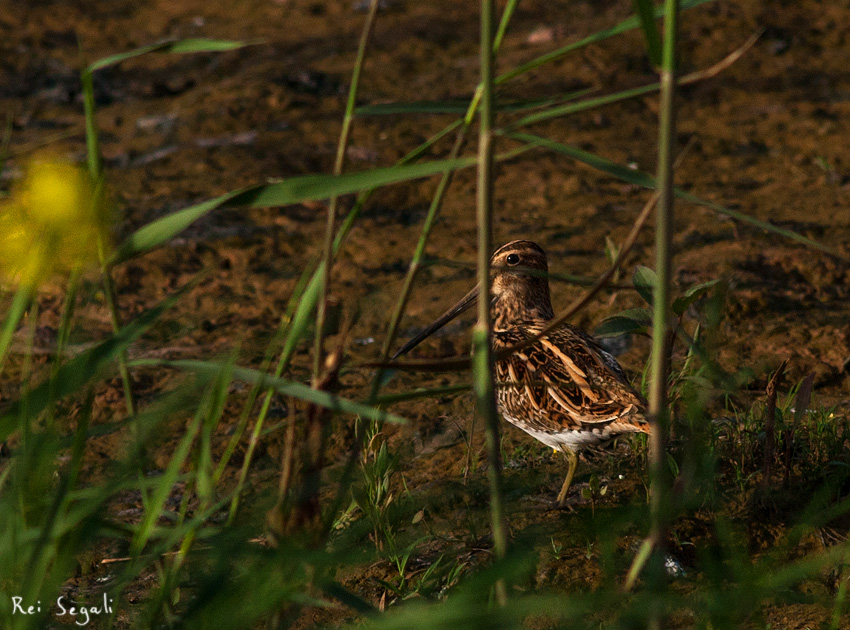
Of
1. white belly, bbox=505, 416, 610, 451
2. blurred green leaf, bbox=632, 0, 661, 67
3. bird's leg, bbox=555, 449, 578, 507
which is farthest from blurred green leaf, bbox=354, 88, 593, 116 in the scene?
bird's leg, bbox=555, 449, 578, 507

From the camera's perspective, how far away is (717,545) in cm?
286

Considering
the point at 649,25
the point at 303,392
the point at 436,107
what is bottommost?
the point at 303,392

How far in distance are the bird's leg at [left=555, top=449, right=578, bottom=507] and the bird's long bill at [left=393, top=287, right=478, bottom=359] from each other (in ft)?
2.33

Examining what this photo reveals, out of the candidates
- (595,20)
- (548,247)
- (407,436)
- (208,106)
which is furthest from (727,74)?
(407,436)

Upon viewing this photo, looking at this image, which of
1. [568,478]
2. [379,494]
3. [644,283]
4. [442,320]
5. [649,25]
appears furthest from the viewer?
[442,320]

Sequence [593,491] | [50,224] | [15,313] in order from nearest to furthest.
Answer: [50,224], [15,313], [593,491]

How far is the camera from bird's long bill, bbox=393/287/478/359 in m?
3.73

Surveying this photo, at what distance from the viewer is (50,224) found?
1.70m

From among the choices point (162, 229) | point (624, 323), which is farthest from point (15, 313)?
point (624, 323)

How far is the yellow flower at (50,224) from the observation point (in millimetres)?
1695

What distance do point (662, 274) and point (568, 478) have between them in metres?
1.75

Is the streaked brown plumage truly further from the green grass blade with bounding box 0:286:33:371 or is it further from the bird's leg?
the green grass blade with bounding box 0:286:33:371

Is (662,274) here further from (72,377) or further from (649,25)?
(72,377)

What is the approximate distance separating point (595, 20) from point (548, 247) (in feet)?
9.70
